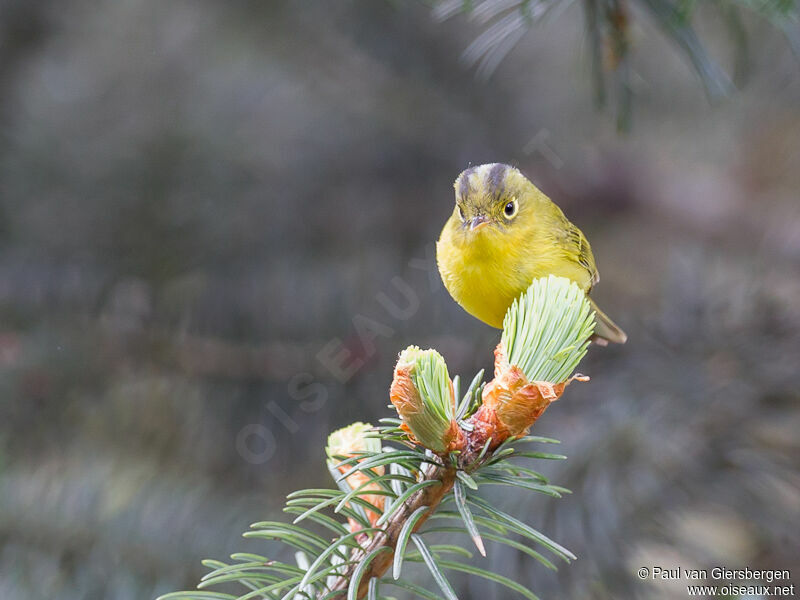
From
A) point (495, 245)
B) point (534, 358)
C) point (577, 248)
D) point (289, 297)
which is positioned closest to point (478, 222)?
point (495, 245)

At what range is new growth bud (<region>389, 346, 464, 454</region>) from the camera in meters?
0.40

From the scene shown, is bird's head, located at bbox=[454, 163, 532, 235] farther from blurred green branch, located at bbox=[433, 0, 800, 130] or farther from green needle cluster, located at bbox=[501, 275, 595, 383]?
green needle cluster, located at bbox=[501, 275, 595, 383]

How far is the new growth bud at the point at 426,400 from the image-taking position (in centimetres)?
40

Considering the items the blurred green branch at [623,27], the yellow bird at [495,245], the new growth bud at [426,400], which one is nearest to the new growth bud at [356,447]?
the new growth bud at [426,400]

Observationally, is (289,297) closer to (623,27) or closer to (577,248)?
(577,248)

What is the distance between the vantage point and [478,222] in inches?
28.9

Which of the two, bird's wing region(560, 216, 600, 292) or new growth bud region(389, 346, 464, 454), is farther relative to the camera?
bird's wing region(560, 216, 600, 292)

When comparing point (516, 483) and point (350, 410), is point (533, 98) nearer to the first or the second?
point (350, 410)

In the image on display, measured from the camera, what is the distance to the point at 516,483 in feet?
1.34

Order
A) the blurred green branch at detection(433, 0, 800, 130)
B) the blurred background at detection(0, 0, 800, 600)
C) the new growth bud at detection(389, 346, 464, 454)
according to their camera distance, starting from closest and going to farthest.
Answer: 1. the new growth bud at detection(389, 346, 464, 454)
2. the blurred green branch at detection(433, 0, 800, 130)
3. the blurred background at detection(0, 0, 800, 600)

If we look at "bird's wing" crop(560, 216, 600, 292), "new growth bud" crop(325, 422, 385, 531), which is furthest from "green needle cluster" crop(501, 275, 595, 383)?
"bird's wing" crop(560, 216, 600, 292)

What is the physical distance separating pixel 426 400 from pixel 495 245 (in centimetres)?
35

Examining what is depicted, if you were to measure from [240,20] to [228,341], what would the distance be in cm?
61

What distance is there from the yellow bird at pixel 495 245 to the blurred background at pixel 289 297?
199mm
